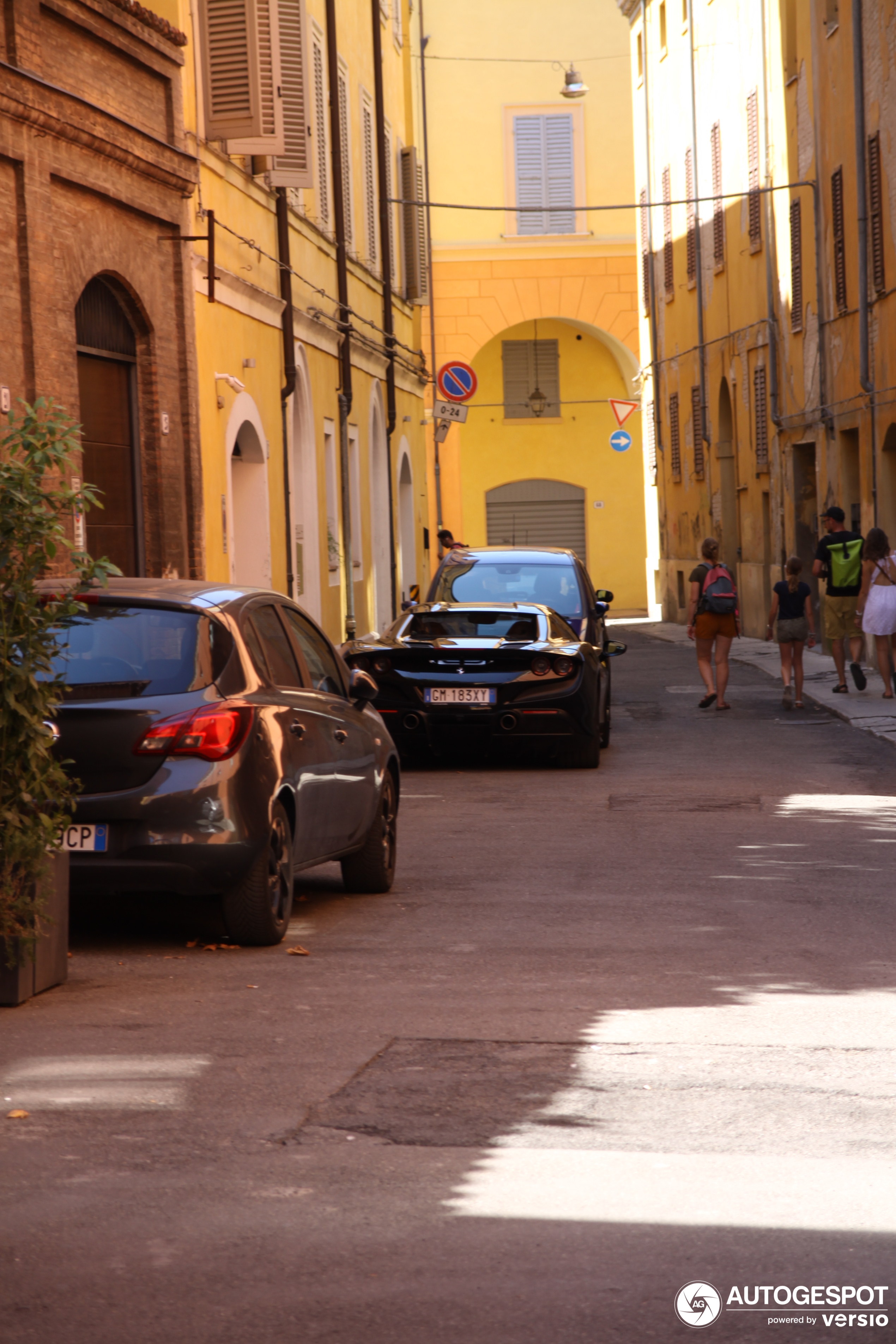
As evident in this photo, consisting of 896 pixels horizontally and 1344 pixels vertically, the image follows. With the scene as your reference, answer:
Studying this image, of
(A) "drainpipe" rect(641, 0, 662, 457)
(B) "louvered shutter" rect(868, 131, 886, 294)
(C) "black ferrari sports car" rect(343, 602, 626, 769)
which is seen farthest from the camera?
(A) "drainpipe" rect(641, 0, 662, 457)

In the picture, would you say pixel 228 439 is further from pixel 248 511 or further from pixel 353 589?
pixel 353 589

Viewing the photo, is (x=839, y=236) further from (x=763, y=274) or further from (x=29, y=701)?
(x=29, y=701)

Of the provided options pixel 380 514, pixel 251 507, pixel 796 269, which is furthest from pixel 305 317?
pixel 796 269

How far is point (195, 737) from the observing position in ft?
25.2

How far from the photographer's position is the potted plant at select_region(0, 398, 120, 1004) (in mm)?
6742

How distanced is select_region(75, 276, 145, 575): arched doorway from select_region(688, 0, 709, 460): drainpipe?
73.4 ft

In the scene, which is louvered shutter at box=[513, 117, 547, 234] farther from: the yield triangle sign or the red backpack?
the red backpack

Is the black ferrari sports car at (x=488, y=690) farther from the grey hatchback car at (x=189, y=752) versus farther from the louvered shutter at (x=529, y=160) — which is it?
the louvered shutter at (x=529, y=160)

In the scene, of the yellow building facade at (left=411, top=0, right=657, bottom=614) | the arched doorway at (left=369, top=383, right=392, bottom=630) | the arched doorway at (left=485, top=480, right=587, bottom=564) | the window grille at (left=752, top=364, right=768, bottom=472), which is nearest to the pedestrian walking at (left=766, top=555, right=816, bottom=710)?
the arched doorway at (left=369, top=383, right=392, bottom=630)

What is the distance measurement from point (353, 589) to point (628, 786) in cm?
1442

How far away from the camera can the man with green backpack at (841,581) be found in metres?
21.3

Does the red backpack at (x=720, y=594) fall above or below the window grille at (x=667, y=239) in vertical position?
below

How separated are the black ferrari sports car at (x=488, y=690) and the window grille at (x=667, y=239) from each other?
2738 centimetres

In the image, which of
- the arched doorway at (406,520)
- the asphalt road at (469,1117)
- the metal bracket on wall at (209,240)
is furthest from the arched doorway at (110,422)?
the arched doorway at (406,520)
